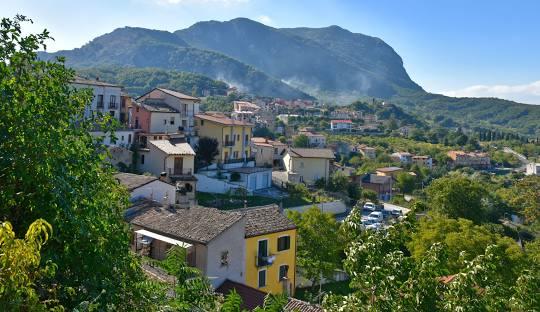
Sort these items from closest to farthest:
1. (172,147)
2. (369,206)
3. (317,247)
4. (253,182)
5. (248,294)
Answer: (248,294) < (317,247) < (172,147) < (253,182) < (369,206)

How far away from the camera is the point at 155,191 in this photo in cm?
2991

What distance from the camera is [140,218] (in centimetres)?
2470

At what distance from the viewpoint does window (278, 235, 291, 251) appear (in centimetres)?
2647

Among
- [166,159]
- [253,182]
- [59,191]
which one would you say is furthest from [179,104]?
[59,191]

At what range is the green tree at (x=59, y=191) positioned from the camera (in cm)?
757

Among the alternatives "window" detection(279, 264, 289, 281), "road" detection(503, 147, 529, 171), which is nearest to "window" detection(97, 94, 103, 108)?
"window" detection(279, 264, 289, 281)

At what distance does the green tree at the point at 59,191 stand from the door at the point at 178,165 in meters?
33.5

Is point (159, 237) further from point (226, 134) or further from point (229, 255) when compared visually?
point (226, 134)

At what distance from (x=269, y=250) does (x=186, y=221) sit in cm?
456

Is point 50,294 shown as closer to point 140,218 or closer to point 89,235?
point 89,235

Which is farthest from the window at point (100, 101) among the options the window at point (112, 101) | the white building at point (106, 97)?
the window at point (112, 101)

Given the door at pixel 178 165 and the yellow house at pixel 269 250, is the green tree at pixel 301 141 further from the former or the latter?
the yellow house at pixel 269 250

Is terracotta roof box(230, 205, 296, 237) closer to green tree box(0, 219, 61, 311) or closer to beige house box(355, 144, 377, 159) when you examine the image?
green tree box(0, 219, 61, 311)

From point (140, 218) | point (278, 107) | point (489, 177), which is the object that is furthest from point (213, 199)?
point (278, 107)
